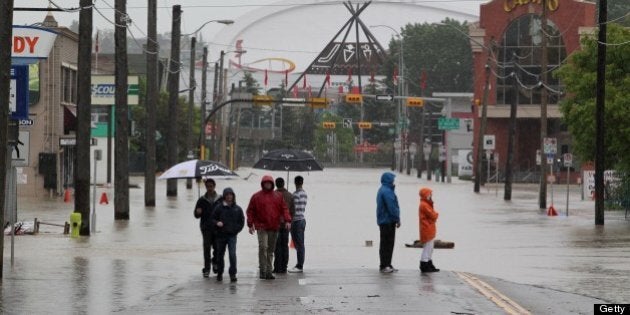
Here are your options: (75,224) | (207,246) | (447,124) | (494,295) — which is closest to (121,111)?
(75,224)

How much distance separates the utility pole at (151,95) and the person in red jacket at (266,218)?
26.7 m

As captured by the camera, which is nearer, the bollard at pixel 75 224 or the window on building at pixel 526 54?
the bollard at pixel 75 224

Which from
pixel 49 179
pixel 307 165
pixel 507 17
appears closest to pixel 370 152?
pixel 507 17

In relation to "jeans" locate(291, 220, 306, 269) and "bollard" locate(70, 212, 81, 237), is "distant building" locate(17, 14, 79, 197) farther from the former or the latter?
"jeans" locate(291, 220, 306, 269)

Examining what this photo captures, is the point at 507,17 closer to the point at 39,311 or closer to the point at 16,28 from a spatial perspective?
the point at 16,28

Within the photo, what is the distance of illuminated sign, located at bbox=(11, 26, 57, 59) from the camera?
26.5 m

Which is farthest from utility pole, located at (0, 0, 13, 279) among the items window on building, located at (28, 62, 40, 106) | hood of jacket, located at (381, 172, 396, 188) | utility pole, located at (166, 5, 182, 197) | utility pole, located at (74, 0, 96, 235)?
window on building, located at (28, 62, 40, 106)

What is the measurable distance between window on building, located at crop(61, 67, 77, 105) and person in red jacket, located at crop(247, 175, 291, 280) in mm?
42400

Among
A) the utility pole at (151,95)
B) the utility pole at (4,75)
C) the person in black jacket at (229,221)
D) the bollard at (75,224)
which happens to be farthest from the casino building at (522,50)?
the utility pole at (4,75)

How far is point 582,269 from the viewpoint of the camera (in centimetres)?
2647

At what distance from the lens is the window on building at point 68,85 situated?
6519 cm

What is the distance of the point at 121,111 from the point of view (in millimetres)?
→ 41688

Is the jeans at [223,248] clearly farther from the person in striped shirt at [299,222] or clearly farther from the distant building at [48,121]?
the distant building at [48,121]

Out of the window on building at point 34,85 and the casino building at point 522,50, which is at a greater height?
the casino building at point 522,50
